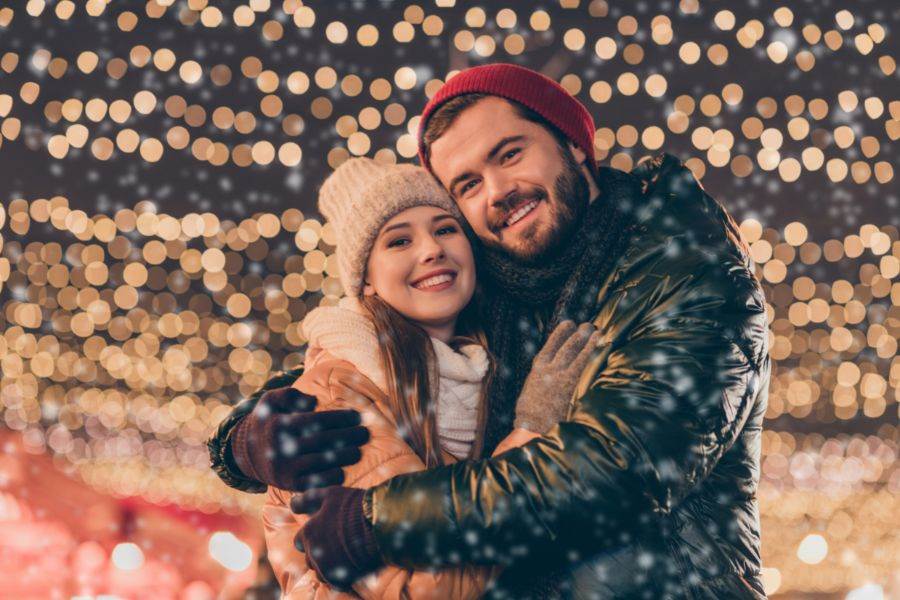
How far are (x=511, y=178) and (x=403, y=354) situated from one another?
42 cm

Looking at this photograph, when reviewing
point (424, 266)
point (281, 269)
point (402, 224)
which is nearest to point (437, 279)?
point (424, 266)

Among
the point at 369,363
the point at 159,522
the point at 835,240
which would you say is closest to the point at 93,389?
the point at 159,522

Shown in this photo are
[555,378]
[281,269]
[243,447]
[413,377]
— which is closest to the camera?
[555,378]

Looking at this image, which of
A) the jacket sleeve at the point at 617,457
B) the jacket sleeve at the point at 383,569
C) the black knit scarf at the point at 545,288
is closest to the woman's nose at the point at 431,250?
the black knit scarf at the point at 545,288

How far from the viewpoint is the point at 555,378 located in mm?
1742

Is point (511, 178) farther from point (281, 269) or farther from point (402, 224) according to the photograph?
point (281, 269)

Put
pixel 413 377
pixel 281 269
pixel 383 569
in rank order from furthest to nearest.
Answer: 1. pixel 281 269
2. pixel 413 377
3. pixel 383 569

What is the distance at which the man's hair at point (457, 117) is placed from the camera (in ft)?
6.61

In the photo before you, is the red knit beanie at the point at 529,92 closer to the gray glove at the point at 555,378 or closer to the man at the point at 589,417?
the man at the point at 589,417

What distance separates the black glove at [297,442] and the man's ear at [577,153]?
708 mm

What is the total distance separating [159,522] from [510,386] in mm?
3974

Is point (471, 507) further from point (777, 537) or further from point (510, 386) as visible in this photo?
point (777, 537)

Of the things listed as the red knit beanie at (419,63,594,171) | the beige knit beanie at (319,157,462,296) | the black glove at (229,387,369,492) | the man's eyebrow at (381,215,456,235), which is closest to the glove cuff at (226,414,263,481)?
the black glove at (229,387,369,492)

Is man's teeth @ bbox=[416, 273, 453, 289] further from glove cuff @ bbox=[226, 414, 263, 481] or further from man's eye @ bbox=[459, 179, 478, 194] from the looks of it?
glove cuff @ bbox=[226, 414, 263, 481]
